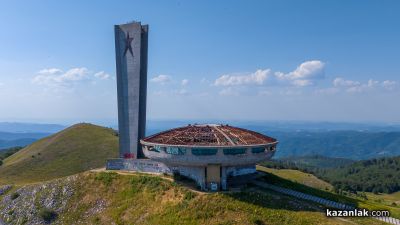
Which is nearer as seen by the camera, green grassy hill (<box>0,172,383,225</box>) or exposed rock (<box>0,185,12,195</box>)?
green grassy hill (<box>0,172,383,225</box>)

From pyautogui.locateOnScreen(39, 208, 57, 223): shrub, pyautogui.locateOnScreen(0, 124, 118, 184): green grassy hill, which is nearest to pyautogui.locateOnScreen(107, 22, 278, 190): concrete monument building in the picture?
pyautogui.locateOnScreen(39, 208, 57, 223): shrub

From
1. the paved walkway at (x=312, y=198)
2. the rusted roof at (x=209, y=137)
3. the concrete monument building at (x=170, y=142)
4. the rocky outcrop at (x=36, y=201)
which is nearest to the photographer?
the paved walkway at (x=312, y=198)

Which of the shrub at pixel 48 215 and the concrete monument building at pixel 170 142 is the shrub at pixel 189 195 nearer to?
the concrete monument building at pixel 170 142

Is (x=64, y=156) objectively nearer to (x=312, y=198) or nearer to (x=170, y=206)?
(x=170, y=206)

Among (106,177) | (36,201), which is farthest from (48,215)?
(106,177)

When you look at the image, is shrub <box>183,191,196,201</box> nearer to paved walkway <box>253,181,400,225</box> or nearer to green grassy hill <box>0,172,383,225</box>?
green grassy hill <box>0,172,383,225</box>

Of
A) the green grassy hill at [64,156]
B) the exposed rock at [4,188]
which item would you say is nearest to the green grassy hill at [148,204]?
the exposed rock at [4,188]

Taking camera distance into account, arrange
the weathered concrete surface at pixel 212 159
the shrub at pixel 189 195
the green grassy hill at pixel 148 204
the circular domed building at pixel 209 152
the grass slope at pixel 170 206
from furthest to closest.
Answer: the circular domed building at pixel 209 152 < the weathered concrete surface at pixel 212 159 < the shrub at pixel 189 195 < the green grassy hill at pixel 148 204 < the grass slope at pixel 170 206

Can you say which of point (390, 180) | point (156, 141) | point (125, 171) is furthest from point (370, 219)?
point (390, 180)
